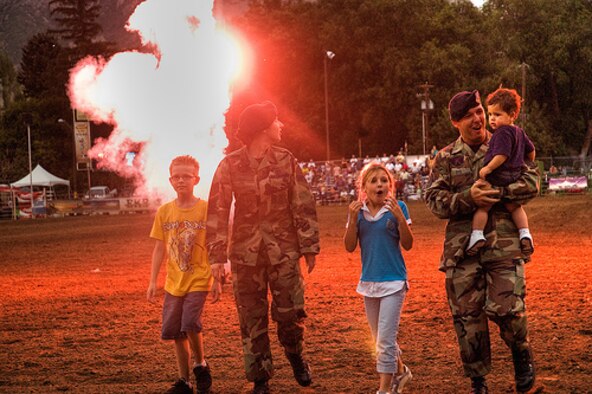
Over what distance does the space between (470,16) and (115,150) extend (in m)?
30.5

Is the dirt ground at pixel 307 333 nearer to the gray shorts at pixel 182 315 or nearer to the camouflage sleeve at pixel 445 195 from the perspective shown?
the gray shorts at pixel 182 315

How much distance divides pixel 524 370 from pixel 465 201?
1.17 meters

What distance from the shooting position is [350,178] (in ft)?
135

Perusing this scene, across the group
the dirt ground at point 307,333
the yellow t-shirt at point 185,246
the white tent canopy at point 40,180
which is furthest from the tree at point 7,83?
the yellow t-shirt at point 185,246

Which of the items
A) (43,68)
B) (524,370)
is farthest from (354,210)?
(43,68)

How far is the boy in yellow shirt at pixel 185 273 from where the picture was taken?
18.9 feet

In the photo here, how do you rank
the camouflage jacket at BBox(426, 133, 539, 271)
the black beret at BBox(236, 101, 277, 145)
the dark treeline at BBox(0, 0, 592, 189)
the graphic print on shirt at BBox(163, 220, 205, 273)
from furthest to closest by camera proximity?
the dark treeline at BBox(0, 0, 592, 189), the graphic print on shirt at BBox(163, 220, 205, 273), the black beret at BBox(236, 101, 277, 145), the camouflage jacket at BBox(426, 133, 539, 271)

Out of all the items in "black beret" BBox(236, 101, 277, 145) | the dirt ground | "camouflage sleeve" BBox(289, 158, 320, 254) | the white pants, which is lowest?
the dirt ground

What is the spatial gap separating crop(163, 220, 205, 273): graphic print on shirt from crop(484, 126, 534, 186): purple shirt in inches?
88.6

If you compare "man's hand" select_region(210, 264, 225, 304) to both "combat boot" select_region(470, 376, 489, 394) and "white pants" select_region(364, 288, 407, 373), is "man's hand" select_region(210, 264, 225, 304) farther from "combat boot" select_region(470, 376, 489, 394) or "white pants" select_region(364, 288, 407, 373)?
"combat boot" select_region(470, 376, 489, 394)

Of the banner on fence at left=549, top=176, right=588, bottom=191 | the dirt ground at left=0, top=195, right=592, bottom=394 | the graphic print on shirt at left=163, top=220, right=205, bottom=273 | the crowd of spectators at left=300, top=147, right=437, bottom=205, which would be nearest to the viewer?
the graphic print on shirt at left=163, top=220, right=205, bottom=273

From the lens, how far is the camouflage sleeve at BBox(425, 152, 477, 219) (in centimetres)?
518

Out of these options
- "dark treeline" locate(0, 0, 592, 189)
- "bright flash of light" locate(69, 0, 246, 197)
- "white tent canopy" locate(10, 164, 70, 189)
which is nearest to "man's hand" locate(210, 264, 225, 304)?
"bright flash of light" locate(69, 0, 246, 197)

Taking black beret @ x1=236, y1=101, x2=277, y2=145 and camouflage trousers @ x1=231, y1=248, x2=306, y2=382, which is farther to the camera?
black beret @ x1=236, y1=101, x2=277, y2=145
